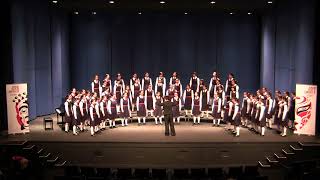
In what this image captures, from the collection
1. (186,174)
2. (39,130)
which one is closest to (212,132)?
(186,174)

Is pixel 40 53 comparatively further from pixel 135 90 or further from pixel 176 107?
pixel 176 107

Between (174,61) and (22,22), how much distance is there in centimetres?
804

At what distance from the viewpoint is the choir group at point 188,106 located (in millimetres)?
15781

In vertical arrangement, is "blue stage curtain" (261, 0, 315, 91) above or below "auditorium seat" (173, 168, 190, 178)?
above

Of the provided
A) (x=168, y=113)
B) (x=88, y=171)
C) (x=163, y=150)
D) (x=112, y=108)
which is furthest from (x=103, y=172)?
(x=112, y=108)

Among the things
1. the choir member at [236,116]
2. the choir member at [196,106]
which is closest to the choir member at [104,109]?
the choir member at [196,106]

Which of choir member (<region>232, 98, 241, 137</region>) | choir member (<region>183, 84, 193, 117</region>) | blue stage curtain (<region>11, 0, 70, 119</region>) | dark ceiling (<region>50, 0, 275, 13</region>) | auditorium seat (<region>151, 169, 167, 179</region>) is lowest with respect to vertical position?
auditorium seat (<region>151, 169, 167, 179</region>)

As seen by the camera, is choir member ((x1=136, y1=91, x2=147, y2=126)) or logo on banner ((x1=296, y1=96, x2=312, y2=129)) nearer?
logo on banner ((x1=296, y1=96, x2=312, y2=129))

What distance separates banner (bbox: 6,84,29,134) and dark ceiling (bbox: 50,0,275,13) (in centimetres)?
455

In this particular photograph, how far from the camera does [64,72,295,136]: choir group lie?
15.8 meters

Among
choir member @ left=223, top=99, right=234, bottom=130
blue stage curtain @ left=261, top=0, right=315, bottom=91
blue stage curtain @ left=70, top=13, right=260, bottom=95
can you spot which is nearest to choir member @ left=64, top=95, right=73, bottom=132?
choir member @ left=223, top=99, right=234, bottom=130

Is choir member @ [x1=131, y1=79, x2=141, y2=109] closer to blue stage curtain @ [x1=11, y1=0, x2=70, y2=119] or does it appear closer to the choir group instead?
the choir group

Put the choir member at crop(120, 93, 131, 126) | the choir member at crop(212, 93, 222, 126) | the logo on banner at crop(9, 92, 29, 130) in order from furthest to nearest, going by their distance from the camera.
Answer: the choir member at crop(120, 93, 131, 126)
the choir member at crop(212, 93, 222, 126)
the logo on banner at crop(9, 92, 29, 130)

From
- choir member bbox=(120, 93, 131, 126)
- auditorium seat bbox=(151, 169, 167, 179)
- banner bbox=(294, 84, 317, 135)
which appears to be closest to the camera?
auditorium seat bbox=(151, 169, 167, 179)
